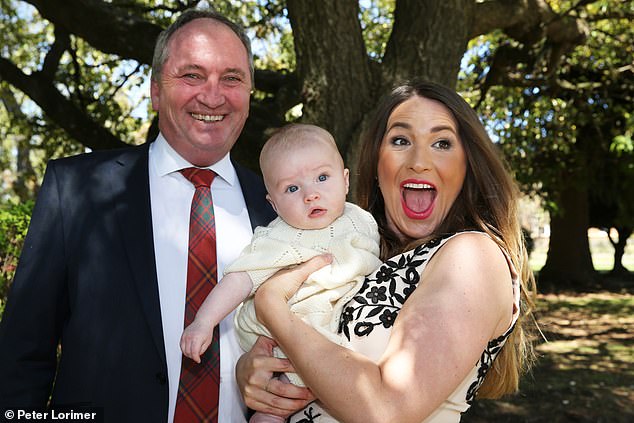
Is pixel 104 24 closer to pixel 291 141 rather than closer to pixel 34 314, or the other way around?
pixel 34 314

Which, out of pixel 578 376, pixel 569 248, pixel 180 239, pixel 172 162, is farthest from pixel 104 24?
pixel 569 248

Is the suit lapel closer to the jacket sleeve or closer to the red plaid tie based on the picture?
the red plaid tie

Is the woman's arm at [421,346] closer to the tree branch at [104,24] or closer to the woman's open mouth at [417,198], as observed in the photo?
the woman's open mouth at [417,198]

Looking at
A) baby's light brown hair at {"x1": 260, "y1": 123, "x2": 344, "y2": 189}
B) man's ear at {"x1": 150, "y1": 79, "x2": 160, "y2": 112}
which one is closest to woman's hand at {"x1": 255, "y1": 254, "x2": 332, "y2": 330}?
baby's light brown hair at {"x1": 260, "y1": 123, "x2": 344, "y2": 189}

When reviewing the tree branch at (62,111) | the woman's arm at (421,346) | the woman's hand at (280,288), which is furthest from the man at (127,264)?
the tree branch at (62,111)

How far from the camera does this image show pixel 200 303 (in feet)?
8.98

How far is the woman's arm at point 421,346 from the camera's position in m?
2.02

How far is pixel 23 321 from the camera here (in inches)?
103

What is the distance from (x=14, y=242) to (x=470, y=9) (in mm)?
4512

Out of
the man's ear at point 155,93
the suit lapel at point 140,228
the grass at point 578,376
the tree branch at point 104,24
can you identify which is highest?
the tree branch at point 104,24

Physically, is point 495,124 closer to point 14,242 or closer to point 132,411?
point 14,242

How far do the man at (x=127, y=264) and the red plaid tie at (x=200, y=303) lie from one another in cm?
4

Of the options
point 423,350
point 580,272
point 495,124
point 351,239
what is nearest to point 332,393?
point 423,350

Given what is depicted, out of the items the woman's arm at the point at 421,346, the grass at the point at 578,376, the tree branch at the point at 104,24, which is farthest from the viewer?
the grass at the point at 578,376
